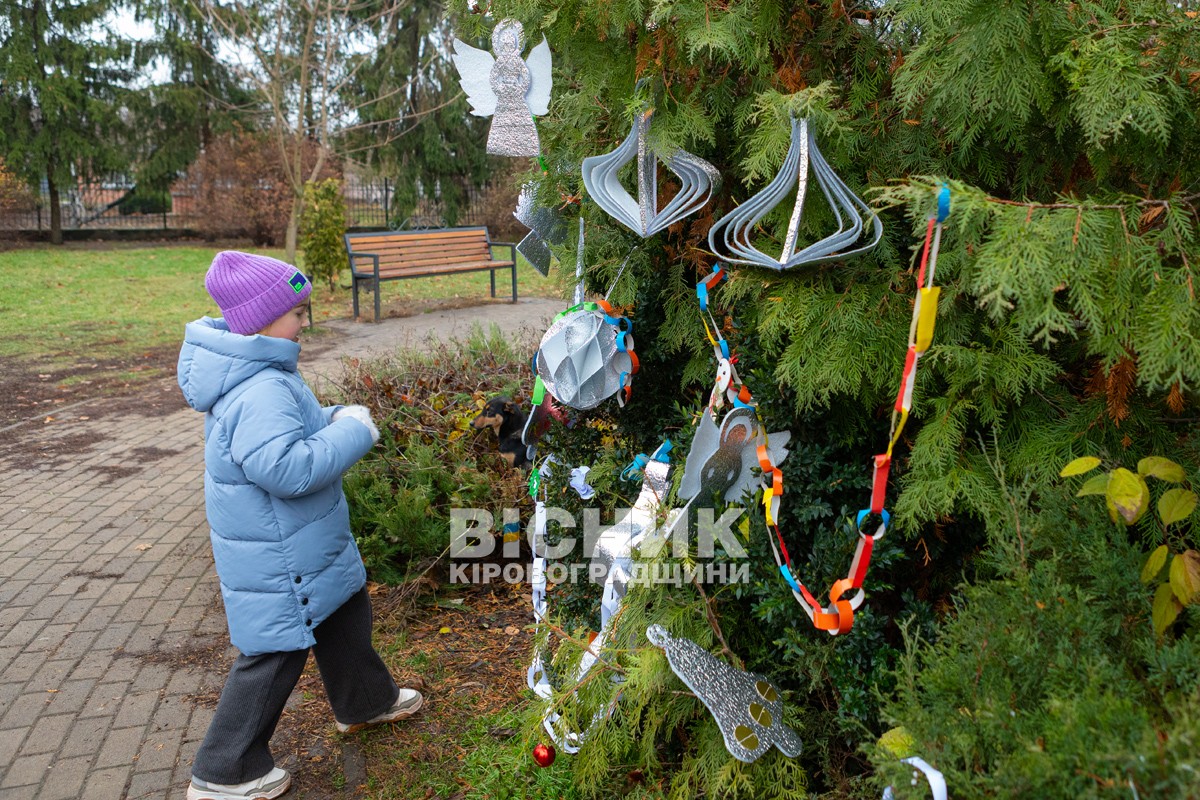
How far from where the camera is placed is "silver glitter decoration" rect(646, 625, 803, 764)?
1992 mm

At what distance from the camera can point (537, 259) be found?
130 inches

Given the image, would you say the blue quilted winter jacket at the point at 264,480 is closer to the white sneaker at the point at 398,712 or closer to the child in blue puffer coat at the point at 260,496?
the child in blue puffer coat at the point at 260,496

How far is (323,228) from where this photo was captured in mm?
13695

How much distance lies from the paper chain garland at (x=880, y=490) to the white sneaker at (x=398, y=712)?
180cm

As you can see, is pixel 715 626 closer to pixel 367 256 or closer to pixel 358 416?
pixel 358 416

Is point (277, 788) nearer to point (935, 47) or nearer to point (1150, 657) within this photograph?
point (1150, 657)

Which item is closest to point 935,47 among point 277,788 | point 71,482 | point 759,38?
point 759,38

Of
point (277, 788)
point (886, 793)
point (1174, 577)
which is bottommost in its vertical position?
point (277, 788)

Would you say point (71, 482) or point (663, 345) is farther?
point (71, 482)

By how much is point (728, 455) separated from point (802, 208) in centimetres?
59

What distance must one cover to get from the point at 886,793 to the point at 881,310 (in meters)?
0.98

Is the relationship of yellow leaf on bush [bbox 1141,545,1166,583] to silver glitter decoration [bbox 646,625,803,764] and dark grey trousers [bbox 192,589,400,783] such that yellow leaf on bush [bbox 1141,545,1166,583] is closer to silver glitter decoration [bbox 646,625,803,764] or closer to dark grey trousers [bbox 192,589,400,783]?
silver glitter decoration [bbox 646,625,803,764]

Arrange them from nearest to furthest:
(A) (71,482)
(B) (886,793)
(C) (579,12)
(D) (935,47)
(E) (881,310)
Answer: (B) (886,793) → (D) (935,47) → (E) (881,310) → (C) (579,12) → (A) (71,482)

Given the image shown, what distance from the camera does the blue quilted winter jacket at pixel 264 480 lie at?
271 centimetres
